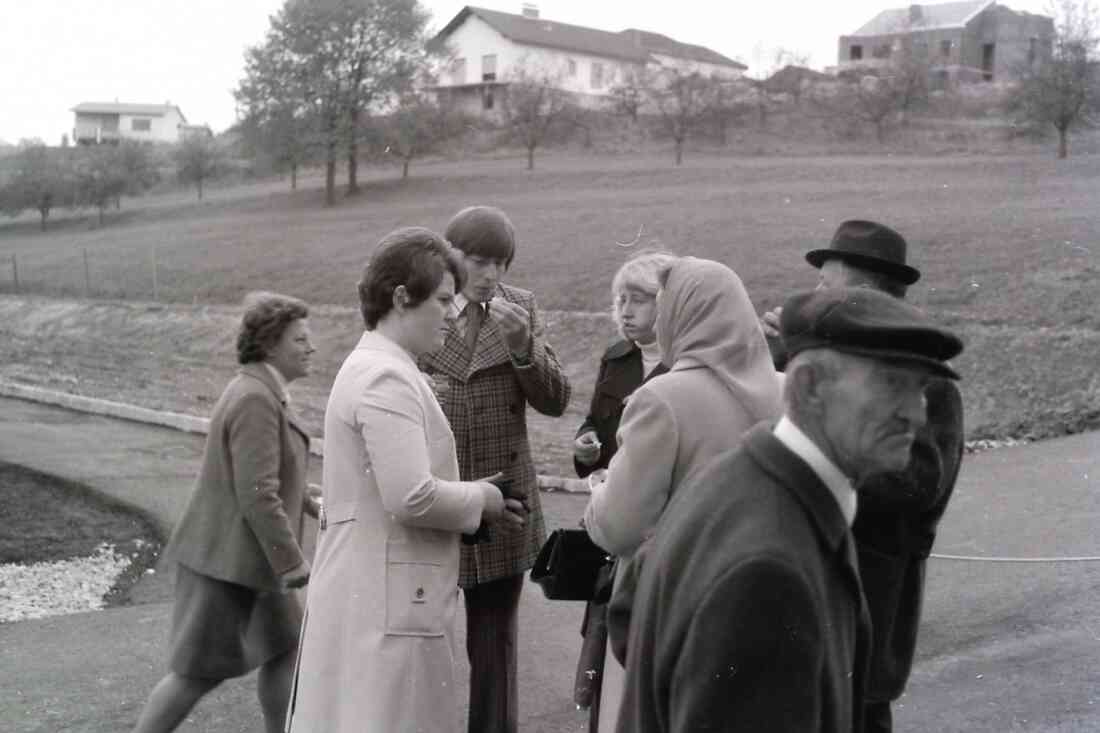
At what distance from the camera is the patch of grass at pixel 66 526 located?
8.10 m

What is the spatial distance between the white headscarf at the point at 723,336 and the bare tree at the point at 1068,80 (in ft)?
101

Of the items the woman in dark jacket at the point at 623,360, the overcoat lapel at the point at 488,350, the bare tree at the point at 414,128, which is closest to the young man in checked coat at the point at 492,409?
the overcoat lapel at the point at 488,350

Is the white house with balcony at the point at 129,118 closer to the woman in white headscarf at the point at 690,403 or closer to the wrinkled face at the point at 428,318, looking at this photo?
the wrinkled face at the point at 428,318

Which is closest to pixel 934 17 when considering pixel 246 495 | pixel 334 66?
pixel 334 66

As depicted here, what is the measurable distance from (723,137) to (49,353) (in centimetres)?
2646

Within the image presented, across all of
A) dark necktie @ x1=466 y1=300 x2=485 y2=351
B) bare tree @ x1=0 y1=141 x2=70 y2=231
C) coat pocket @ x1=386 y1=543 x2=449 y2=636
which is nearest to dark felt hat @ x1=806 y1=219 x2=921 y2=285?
dark necktie @ x1=466 y1=300 x2=485 y2=351

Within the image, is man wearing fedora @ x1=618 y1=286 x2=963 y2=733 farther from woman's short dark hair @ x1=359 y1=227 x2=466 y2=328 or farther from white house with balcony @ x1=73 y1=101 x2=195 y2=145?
white house with balcony @ x1=73 y1=101 x2=195 y2=145

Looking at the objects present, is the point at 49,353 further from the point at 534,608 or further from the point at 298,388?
the point at 534,608

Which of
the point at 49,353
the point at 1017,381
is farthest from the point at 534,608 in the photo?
the point at 49,353

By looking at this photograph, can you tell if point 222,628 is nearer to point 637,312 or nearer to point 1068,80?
point 637,312

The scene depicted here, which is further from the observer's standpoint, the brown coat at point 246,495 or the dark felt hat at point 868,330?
the brown coat at point 246,495

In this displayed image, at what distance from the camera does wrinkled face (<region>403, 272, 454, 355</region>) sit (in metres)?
3.40

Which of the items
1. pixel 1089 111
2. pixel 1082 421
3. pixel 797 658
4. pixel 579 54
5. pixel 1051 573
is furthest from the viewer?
pixel 579 54

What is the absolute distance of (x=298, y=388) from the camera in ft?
64.5
